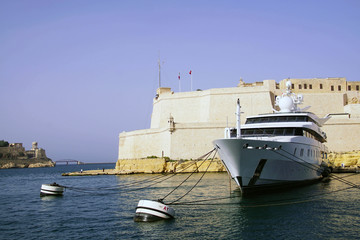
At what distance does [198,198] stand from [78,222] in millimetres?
7319

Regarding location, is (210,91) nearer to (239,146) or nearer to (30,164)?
(239,146)

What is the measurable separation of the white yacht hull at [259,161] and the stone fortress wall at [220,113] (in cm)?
2411

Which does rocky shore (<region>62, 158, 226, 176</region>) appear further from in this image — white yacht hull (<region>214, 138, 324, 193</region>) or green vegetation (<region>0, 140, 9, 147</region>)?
green vegetation (<region>0, 140, 9, 147</region>)

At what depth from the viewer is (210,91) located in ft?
173

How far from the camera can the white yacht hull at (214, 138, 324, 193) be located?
771 inches

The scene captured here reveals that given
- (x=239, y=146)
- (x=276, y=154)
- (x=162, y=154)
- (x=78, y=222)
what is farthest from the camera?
(x=162, y=154)

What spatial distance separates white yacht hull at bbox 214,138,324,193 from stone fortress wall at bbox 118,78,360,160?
2411 cm

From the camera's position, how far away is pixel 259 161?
20094mm

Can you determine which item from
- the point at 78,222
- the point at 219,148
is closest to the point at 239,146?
the point at 219,148

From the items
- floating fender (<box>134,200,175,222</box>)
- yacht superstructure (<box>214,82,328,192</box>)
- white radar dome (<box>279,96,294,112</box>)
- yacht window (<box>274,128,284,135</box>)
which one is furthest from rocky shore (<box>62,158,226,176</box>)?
floating fender (<box>134,200,175,222</box>)

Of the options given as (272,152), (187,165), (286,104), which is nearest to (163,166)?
(187,165)

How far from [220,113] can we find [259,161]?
31933 millimetres

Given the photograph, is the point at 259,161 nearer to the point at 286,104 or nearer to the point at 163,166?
the point at 286,104

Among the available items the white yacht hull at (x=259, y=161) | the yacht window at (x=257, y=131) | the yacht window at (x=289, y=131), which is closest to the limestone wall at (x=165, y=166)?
the yacht window at (x=257, y=131)
